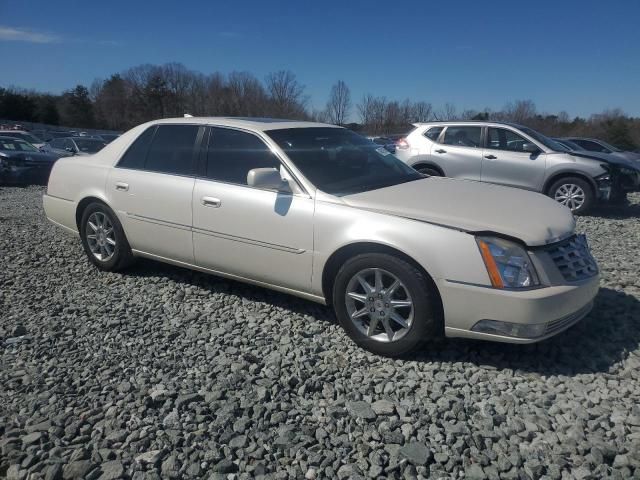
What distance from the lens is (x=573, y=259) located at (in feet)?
10.9

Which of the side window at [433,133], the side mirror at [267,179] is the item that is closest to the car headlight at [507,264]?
the side mirror at [267,179]

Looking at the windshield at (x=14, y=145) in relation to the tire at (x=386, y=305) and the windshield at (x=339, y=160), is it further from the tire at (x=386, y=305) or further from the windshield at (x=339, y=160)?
the tire at (x=386, y=305)

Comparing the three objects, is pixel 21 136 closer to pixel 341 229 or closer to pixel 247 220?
pixel 247 220

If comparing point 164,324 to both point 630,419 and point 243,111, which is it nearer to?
point 630,419

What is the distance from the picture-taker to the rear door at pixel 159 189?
4352 mm

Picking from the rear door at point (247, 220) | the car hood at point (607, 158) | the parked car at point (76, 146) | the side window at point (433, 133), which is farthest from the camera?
the parked car at point (76, 146)

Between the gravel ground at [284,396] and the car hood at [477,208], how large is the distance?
2.86 feet

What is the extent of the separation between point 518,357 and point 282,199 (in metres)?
1.99

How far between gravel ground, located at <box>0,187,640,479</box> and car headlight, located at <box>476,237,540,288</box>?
2.04 feet

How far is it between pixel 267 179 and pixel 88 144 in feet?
55.3

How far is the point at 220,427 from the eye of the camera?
8.73 feet

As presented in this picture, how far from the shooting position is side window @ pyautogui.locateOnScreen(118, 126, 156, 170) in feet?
15.8

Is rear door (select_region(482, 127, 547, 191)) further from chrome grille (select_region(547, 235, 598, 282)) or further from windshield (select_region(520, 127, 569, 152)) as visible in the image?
chrome grille (select_region(547, 235, 598, 282))

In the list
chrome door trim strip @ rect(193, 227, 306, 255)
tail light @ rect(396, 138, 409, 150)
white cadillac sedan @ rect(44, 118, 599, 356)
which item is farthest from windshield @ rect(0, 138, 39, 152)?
chrome door trim strip @ rect(193, 227, 306, 255)
